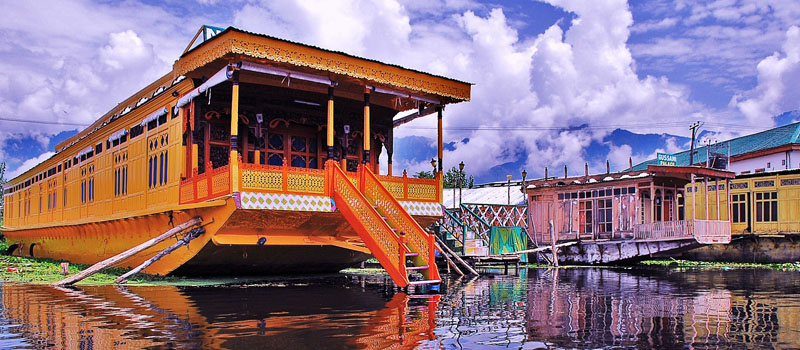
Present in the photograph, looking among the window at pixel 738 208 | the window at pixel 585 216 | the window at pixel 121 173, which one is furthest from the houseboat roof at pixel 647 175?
the window at pixel 121 173

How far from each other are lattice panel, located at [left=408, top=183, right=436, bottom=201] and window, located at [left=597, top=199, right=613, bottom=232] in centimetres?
1347

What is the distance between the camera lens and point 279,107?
1744cm

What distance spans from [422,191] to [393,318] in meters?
8.21

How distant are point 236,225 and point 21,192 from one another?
86.4 feet

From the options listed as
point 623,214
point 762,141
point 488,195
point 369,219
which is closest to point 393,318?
point 369,219

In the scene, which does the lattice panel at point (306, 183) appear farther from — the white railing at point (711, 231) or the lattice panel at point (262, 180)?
the white railing at point (711, 231)

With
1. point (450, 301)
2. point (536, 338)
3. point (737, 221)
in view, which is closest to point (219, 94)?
point (450, 301)

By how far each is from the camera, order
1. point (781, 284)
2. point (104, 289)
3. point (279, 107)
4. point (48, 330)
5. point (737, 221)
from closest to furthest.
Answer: point (48, 330)
point (104, 289)
point (781, 284)
point (279, 107)
point (737, 221)

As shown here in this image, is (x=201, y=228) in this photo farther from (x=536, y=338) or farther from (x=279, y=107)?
(x=536, y=338)

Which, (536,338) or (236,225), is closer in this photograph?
(536,338)

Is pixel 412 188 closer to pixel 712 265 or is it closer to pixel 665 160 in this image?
pixel 665 160

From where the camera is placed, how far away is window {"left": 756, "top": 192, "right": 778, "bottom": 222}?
93.5ft

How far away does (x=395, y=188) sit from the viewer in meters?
16.2

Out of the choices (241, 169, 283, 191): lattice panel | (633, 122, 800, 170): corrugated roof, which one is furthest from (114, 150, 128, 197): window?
(633, 122, 800, 170): corrugated roof
